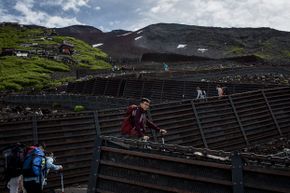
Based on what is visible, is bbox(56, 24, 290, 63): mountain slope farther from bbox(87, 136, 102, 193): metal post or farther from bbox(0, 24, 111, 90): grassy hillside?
bbox(87, 136, 102, 193): metal post

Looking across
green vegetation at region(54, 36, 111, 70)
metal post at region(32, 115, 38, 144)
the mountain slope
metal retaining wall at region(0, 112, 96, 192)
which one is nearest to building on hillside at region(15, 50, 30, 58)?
green vegetation at region(54, 36, 111, 70)

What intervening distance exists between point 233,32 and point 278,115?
453 feet

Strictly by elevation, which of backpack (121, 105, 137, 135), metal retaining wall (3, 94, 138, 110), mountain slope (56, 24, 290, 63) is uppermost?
mountain slope (56, 24, 290, 63)

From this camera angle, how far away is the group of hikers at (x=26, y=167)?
7.77 m

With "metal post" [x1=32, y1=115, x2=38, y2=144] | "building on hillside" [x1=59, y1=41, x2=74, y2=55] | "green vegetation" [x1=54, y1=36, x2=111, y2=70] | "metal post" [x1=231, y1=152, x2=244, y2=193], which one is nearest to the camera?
"metal post" [x1=231, y1=152, x2=244, y2=193]

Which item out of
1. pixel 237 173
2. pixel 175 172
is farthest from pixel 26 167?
pixel 237 173

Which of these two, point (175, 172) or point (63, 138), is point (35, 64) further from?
point (175, 172)

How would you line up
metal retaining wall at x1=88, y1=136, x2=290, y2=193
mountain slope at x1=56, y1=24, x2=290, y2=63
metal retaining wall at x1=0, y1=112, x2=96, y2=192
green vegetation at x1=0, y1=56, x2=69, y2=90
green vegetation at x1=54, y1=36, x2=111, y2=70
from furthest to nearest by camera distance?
1. mountain slope at x1=56, y1=24, x2=290, y2=63
2. green vegetation at x1=54, y1=36, x2=111, y2=70
3. green vegetation at x1=0, y1=56, x2=69, y2=90
4. metal retaining wall at x1=0, y1=112, x2=96, y2=192
5. metal retaining wall at x1=88, y1=136, x2=290, y2=193

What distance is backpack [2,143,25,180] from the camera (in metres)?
8.13

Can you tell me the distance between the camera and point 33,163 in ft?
25.4

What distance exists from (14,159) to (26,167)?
0.57 meters

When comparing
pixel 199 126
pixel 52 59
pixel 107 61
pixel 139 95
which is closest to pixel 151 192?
pixel 199 126

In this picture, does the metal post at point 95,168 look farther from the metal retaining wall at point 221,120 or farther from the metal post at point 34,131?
the metal retaining wall at point 221,120

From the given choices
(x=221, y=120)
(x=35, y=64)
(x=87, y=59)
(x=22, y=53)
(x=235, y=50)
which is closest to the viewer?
(x=221, y=120)
